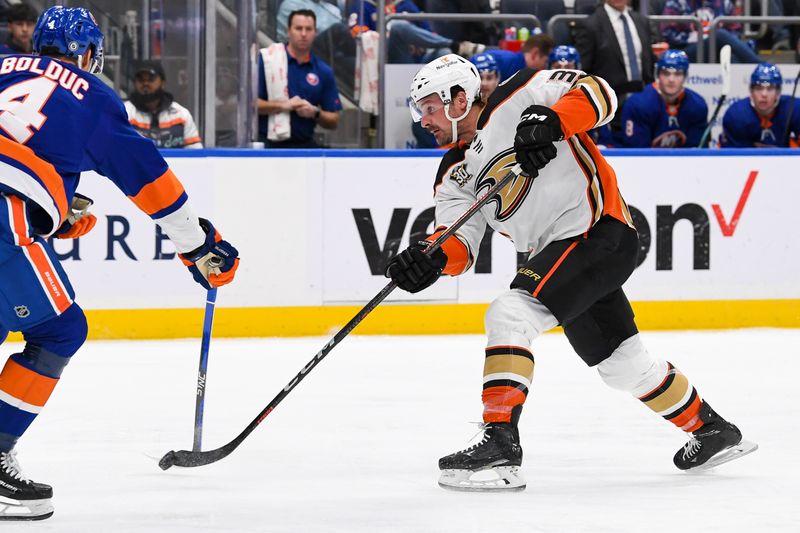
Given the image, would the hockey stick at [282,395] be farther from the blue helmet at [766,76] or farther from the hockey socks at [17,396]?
the blue helmet at [766,76]

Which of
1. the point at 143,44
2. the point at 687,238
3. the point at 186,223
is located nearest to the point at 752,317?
the point at 687,238

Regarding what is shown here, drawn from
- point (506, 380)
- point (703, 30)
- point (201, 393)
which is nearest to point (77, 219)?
point (201, 393)

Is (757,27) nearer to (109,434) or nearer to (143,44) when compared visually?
(143,44)

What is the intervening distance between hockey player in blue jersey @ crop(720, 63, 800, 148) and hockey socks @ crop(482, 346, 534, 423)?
12.9 ft

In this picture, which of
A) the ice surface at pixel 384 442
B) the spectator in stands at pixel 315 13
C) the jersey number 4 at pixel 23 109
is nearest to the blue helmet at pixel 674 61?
the ice surface at pixel 384 442

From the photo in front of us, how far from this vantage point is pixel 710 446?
3418mm

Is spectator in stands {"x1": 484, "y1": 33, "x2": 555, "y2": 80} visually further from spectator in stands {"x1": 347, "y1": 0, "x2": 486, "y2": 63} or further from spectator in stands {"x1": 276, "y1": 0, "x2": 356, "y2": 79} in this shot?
spectator in stands {"x1": 276, "y1": 0, "x2": 356, "y2": 79}

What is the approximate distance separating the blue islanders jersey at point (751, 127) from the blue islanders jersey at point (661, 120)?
0.50ft

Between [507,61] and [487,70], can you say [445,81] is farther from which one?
[507,61]

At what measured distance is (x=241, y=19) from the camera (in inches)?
238

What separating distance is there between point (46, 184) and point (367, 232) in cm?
316

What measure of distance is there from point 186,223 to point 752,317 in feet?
12.4

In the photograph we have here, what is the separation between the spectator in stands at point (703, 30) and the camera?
23.9 feet

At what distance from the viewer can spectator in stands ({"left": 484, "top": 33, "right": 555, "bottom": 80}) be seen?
6.41m
